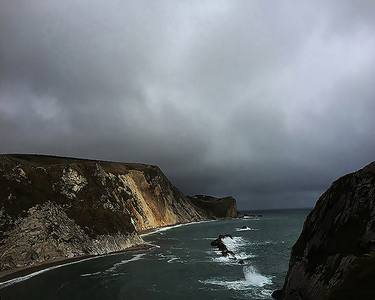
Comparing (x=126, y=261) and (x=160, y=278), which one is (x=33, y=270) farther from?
(x=160, y=278)

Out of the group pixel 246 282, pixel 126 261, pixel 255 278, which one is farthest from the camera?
pixel 126 261

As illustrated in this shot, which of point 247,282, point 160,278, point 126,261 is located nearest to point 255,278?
point 247,282

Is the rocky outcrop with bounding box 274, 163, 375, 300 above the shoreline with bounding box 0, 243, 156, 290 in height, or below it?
above

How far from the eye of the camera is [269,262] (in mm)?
78875

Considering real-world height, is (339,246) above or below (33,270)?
above

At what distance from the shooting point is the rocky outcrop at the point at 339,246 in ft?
94.6

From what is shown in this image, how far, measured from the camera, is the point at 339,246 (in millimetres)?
36250

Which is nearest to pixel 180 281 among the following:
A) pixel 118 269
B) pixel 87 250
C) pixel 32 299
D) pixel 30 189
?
pixel 118 269

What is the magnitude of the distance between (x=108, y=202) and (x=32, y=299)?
61543 mm

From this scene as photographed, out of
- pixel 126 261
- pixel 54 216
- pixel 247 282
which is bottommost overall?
pixel 247 282

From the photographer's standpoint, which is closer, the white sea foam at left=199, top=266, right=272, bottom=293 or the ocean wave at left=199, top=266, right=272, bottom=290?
the ocean wave at left=199, top=266, right=272, bottom=290

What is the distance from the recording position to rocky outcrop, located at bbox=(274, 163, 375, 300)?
28.8m

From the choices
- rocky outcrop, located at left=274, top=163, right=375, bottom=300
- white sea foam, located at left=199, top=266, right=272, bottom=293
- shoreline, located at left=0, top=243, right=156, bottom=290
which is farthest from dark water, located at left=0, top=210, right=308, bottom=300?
rocky outcrop, located at left=274, top=163, right=375, bottom=300

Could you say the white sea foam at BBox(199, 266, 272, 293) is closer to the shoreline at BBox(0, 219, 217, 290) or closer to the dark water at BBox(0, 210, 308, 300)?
→ the dark water at BBox(0, 210, 308, 300)
